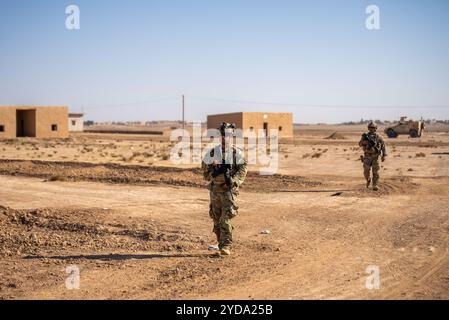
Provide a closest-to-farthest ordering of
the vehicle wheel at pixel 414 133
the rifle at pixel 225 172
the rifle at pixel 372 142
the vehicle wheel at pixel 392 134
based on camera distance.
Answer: the rifle at pixel 225 172 < the rifle at pixel 372 142 < the vehicle wheel at pixel 414 133 < the vehicle wheel at pixel 392 134

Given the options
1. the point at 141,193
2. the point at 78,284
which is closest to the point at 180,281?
the point at 78,284

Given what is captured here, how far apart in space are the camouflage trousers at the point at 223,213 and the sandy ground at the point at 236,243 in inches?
11.5

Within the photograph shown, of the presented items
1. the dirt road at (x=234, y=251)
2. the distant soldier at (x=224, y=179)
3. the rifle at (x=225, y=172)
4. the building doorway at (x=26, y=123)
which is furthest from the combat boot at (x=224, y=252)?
the building doorway at (x=26, y=123)

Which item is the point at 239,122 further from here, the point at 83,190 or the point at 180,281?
the point at 180,281

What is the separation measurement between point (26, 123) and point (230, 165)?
45.5m

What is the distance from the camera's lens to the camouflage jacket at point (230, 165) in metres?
7.29

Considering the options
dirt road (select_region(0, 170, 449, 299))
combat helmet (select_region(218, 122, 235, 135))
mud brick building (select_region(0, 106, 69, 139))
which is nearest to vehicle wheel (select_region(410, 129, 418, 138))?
mud brick building (select_region(0, 106, 69, 139))

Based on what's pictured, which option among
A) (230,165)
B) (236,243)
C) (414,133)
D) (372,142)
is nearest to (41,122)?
(414,133)

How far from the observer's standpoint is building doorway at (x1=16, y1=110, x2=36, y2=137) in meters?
47.8

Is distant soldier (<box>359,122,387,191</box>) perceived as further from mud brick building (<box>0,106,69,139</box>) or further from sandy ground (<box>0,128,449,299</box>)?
mud brick building (<box>0,106,69,139</box>)

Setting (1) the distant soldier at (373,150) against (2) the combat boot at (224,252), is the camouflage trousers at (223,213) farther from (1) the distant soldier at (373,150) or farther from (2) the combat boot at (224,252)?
(1) the distant soldier at (373,150)

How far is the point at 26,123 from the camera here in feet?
159

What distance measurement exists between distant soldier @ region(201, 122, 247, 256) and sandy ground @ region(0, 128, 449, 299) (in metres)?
0.42

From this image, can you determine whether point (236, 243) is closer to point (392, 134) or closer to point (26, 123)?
point (26, 123)
